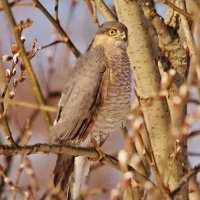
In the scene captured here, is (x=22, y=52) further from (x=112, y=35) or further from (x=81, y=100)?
(x=112, y=35)

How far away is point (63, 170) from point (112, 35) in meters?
0.80

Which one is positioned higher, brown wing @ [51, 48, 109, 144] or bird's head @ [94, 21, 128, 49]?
bird's head @ [94, 21, 128, 49]

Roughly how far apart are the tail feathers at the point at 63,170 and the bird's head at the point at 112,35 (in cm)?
66

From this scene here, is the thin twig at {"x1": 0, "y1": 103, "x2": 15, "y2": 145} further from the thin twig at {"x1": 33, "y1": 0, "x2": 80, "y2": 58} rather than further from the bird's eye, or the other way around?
the bird's eye

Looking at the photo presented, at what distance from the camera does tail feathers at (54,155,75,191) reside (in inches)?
112

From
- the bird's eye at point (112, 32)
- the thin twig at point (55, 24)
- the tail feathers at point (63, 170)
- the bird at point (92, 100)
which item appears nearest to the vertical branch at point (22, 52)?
the thin twig at point (55, 24)

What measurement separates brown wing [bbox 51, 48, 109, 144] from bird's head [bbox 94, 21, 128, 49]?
18 centimetres

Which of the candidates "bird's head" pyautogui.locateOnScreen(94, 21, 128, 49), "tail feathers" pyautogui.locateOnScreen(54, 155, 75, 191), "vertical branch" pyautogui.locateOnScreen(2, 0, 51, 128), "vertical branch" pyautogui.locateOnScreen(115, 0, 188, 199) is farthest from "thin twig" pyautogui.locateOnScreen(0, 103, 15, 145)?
"bird's head" pyautogui.locateOnScreen(94, 21, 128, 49)

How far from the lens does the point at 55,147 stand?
2039 mm

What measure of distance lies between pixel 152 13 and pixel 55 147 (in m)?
1.17

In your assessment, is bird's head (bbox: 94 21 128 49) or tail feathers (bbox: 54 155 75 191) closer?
tail feathers (bbox: 54 155 75 191)

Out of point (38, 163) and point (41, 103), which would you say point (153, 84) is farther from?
point (38, 163)

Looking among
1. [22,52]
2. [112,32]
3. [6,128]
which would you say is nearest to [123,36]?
[112,32]

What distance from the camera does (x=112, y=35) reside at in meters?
3.22
